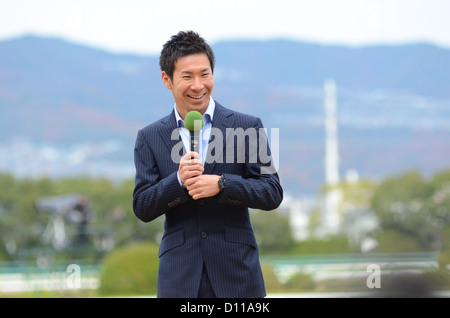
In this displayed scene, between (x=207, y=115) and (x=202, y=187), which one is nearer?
(x=202, y=187)

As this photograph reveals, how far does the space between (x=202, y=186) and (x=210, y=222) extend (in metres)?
0.17

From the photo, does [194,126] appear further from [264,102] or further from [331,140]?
[264,102]

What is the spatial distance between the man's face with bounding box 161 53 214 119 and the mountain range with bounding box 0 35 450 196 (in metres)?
47.2

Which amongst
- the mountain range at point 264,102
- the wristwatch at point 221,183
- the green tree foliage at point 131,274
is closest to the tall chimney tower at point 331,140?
the mountain range at point 264,102

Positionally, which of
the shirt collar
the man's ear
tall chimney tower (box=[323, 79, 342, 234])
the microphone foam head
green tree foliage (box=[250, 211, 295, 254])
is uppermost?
tall chimney tower (box=[323, 79, 342, 234])

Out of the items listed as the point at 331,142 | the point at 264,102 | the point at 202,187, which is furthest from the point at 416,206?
the point at 264,102

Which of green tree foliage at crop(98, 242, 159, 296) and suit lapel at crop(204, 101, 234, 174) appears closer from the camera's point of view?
suit lapel at crop(204, 101, 234, 174)

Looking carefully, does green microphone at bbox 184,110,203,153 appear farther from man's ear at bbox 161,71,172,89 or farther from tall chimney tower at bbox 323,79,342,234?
tall chimney tower at bbox 323,79,342,234

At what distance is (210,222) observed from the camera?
7.84 ft

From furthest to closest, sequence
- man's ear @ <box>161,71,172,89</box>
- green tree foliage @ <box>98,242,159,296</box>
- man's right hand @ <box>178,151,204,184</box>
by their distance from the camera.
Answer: green tree foliage @ <box>98,242,159,296</box> < man's ear @ <box>161,71,172,89</box> < man's right hand @ <box>178,151,204,184</box>

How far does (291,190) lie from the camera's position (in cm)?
5306

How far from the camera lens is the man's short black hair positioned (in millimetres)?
2453

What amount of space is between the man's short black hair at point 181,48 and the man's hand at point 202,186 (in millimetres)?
425

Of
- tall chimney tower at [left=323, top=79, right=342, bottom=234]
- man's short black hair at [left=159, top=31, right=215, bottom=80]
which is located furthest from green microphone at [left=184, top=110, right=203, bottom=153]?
tall chimney tower at [left=323, top=79, right=342, bottom=234]
